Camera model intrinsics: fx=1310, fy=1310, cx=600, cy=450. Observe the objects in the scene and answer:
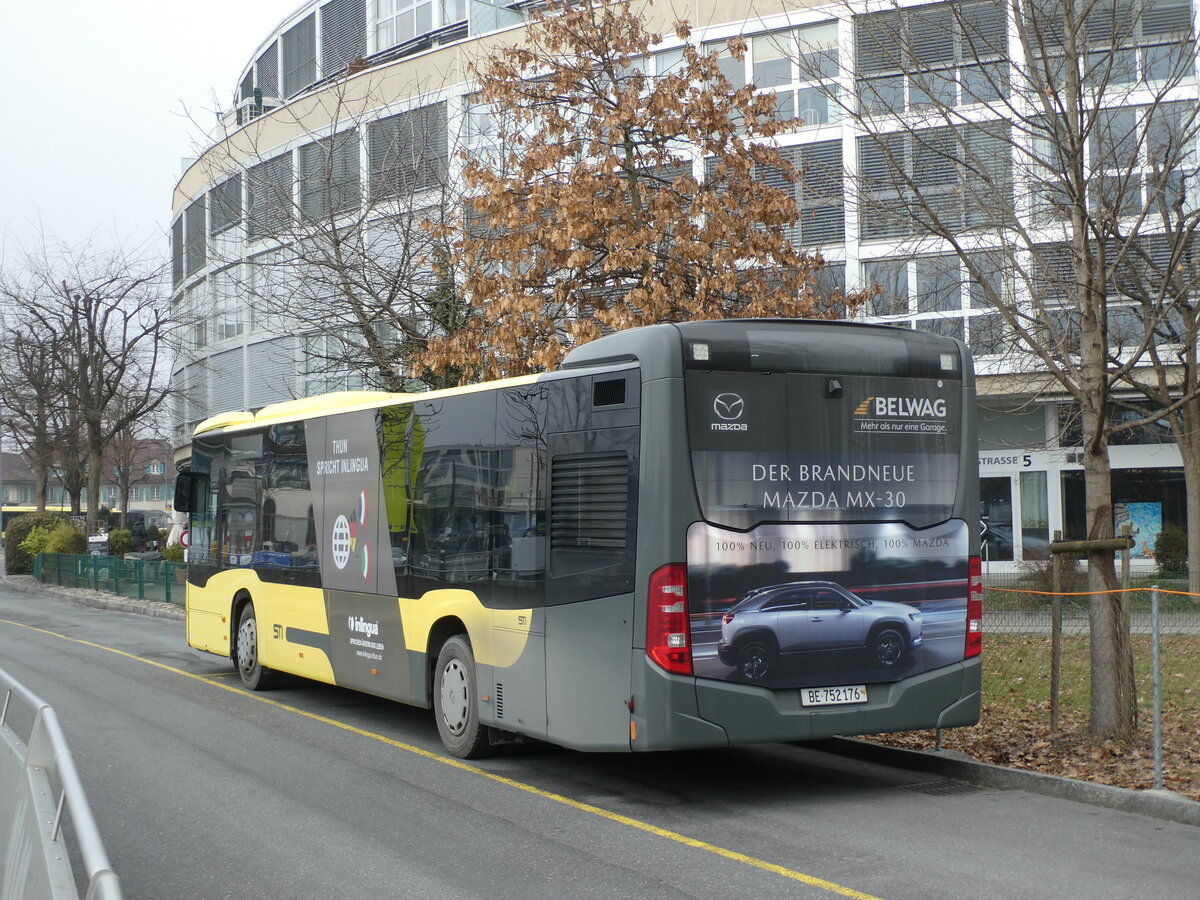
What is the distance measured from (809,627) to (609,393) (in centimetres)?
202

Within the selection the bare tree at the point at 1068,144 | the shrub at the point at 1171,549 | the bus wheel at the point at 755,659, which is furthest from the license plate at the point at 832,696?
the shrub at the point at 1171,549

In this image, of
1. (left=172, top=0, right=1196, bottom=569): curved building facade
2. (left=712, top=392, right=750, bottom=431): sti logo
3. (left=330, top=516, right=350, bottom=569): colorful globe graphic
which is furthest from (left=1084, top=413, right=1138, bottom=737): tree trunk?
(left=330, top=516, right=350, bottom=569): colorful globe graphic

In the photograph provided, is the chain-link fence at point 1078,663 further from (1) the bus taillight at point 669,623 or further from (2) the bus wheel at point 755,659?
(1) the bus taillight at point 669,623

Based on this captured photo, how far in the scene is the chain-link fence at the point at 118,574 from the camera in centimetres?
3023

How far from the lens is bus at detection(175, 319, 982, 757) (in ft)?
27.2

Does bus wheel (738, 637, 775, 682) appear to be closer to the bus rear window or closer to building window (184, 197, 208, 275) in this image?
the bus rear window

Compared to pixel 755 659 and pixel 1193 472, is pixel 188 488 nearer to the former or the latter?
pixel 755 659

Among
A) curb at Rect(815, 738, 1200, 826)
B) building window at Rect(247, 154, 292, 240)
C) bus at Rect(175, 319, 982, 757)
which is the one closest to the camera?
curb at Rect(815, 738, 1200, 826)

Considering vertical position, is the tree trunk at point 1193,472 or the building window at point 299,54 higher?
the building window at point 299,54

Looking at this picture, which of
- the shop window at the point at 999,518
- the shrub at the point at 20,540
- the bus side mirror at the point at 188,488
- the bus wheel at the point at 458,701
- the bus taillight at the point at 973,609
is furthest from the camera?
the shrub at the point at 20,540

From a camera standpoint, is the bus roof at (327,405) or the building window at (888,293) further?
the building window at (888,293)

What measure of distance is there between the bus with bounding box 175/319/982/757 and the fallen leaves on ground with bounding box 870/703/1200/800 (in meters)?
0.91

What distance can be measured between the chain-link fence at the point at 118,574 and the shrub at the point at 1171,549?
21.6 meters

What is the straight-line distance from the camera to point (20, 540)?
4450 centimetres
